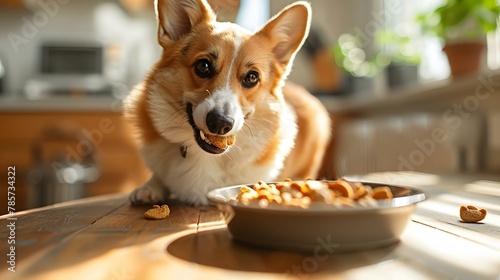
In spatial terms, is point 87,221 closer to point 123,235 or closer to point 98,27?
point 123,235

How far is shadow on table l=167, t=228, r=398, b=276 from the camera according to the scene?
55 centimetres

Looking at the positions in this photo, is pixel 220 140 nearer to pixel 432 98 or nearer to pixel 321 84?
pixel 432 98

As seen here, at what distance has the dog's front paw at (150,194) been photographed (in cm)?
111

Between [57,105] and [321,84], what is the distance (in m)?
2.01

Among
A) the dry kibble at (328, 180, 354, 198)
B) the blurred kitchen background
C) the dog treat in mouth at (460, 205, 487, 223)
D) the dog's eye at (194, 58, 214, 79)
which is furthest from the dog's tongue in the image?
the blurred kitchen background

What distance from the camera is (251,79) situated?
1159 millimetres

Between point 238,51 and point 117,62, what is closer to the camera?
point 238,51

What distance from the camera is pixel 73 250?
0.62m

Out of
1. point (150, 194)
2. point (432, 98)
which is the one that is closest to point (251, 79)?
point (150, 194)

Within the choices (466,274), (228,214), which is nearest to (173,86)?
(228,214)

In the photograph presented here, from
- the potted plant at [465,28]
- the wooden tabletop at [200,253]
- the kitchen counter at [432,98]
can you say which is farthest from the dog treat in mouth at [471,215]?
the potted plant at [465,28]

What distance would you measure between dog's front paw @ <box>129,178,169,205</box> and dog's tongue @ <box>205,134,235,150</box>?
0.72 ft

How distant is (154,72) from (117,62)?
122 inches

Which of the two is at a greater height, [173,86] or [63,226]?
[173,86]
